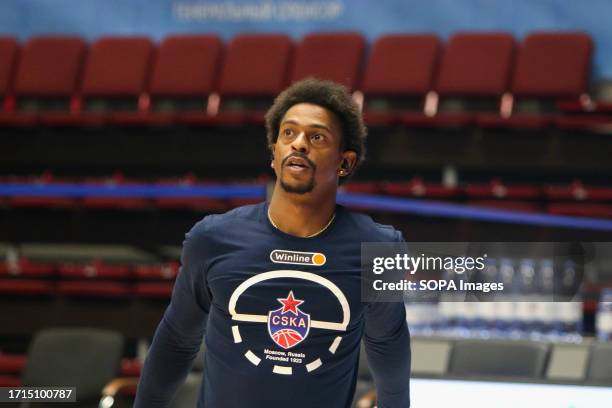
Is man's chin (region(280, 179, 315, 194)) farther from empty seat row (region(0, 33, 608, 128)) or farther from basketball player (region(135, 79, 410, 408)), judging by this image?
empty seat row (region(0, 33, 608, 128))

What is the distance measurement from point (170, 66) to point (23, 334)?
2436 mm

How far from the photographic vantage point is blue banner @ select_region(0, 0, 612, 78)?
626 centimetres

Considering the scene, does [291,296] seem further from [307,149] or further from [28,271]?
[28,271]

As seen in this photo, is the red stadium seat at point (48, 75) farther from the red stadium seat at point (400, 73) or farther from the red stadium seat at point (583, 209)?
the red stadium seat at point (583, 209)

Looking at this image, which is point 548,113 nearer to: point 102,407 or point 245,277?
point 102,407

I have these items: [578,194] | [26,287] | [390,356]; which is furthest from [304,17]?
[390,356]

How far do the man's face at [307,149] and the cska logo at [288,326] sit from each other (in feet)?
0.68

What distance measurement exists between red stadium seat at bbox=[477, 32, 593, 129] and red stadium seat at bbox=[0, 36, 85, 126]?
3365 mm

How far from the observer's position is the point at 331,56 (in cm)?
608

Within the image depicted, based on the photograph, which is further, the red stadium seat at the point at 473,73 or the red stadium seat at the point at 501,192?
the red stadium seat at the point at 473,73

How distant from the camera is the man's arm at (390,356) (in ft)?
4.75

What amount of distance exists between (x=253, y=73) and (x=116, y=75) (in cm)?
111

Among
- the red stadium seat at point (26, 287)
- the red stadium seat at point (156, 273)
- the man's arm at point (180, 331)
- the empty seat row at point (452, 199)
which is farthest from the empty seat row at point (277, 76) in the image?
the man's arm at point (180, 331)

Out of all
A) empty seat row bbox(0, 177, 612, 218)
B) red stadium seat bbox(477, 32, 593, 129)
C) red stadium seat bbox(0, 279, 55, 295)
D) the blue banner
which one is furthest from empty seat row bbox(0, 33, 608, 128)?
red stadium seat bbox(0, 279, 55, 295)
